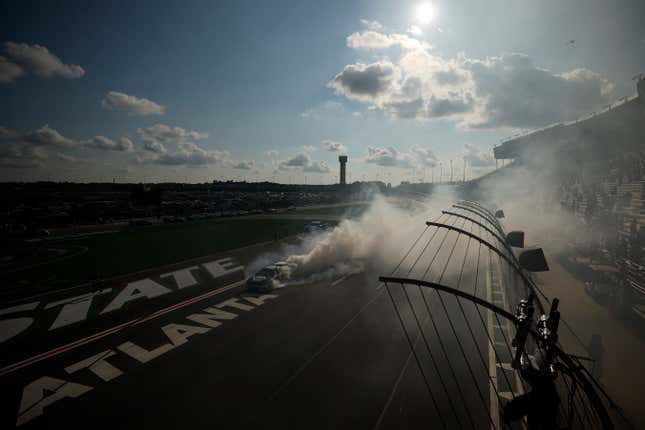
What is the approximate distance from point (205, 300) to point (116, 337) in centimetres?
512

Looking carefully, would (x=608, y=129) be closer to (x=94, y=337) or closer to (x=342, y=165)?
(x=94, y=337)

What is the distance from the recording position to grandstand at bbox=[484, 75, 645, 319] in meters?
17.8

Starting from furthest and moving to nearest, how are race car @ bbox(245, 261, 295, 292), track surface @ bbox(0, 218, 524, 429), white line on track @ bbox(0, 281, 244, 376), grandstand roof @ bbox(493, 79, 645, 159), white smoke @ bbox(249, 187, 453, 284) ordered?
grandstand roof @ bbox(493, 79, 645, 159), white smoke @ bbox(249, 187, 453, 284), race car @ bbox(245, 261, 295, 292), white line on track @ bbox(0, 281, 244, 376), track surface @ bbox(0, 218, 524, 429)

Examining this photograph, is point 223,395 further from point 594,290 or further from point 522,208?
point 522,208

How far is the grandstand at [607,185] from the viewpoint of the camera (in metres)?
17.8

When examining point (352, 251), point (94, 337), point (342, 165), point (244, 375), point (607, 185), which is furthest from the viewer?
point (342, 165)

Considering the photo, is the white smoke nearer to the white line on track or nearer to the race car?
the race car

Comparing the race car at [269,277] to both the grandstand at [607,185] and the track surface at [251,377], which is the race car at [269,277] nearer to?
the track surface at [251,377]

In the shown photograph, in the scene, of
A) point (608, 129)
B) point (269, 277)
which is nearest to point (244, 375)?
point (269, 277)

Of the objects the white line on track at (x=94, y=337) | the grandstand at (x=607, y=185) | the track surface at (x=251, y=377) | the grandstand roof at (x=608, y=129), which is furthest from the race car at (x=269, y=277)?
the grandstand roof at (x=608, y=129)

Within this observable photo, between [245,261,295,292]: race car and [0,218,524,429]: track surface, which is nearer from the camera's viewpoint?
[0,218,524,429]: track surface

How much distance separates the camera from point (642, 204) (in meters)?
25.7

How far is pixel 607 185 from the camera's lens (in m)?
34.7

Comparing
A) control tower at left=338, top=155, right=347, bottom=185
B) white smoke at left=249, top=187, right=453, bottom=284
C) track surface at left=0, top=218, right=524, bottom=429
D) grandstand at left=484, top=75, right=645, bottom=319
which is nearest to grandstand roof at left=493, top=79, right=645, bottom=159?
grandstand at left=484, top=75, right=645, bottom=319
